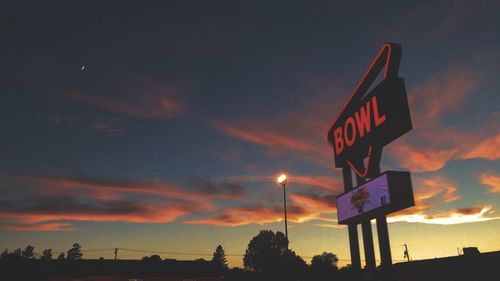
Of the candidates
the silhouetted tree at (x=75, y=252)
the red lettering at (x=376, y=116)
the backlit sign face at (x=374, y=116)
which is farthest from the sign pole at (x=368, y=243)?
the silhouetted tree at (x=75, y=252)

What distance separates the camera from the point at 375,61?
17.7 m

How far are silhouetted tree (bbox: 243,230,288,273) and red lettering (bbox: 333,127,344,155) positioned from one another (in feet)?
314

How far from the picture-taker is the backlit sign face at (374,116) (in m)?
16.1

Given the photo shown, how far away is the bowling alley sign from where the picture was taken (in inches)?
619

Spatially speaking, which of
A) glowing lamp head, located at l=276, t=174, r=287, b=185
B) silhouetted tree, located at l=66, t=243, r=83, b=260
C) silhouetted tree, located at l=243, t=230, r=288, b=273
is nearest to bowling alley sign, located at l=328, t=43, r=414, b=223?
glowing lamp head, located at l=276, t=174, r=287, b=185

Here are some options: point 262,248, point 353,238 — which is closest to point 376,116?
point 353,238

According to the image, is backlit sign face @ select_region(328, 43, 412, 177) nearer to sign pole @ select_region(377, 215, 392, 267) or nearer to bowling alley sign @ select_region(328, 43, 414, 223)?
bowling alley sign @ select_region(328, 43, 414, 223)

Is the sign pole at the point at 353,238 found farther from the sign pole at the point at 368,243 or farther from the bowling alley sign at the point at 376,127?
the sign pole at the point at 368,243

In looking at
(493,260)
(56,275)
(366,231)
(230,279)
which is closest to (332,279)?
(230,279)

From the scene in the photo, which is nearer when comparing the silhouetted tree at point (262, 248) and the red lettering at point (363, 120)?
the red lettering at point (363, 120)

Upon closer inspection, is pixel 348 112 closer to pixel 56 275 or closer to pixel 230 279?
pixel 56 275

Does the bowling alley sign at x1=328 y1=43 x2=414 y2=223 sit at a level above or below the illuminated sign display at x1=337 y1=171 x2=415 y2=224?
above

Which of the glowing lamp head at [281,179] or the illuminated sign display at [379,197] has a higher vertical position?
the glowing lamp head at [281,179]

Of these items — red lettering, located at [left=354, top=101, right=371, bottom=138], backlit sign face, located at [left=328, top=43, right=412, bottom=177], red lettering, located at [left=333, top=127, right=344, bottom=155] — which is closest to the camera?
backlit sign face, located at [left=328, top=43, right=412, bottom=177]
